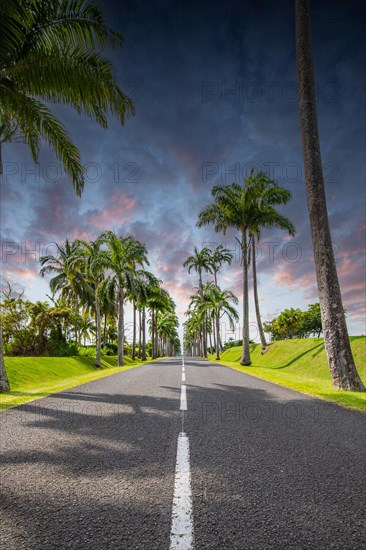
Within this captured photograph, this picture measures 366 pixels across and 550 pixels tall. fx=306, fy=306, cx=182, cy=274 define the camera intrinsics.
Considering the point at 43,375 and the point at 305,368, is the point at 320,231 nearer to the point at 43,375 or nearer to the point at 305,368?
the point at 305,368

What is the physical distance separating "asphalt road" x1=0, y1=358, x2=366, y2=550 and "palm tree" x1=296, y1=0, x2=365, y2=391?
166 inches

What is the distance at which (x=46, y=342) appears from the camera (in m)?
25.2

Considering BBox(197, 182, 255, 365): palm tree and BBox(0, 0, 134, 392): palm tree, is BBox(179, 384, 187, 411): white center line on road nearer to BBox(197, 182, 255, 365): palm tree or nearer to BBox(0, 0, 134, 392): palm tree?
BBox(0, 0, 134, 392): palm tree

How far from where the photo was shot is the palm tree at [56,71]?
923 cm

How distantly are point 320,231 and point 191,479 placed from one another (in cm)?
945

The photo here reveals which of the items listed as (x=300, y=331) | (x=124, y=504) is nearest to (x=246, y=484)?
(x=124, y=504)

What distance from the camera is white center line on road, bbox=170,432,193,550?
6.43 ft

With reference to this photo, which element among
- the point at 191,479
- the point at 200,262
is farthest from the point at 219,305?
the point at 191,479

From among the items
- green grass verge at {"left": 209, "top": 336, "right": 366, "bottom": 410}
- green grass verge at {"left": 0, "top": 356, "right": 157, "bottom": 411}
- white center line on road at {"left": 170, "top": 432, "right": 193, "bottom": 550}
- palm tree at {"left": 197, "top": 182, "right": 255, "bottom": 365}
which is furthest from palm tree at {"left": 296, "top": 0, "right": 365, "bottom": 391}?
palm tree at {"left": 197, "top": 182, "right": 255, "bottom": 365}

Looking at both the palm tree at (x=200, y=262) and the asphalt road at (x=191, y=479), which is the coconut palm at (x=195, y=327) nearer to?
the palm tree at (x=200, y=262)

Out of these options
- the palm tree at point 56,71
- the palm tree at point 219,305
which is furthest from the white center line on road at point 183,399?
the palm tree at point 219,305

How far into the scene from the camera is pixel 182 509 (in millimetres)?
2348

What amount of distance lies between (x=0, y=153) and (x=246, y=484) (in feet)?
40.6

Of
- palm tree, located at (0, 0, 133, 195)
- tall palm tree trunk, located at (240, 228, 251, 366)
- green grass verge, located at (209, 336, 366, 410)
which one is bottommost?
green grass verge, located at (209, 336, 366, 410)
